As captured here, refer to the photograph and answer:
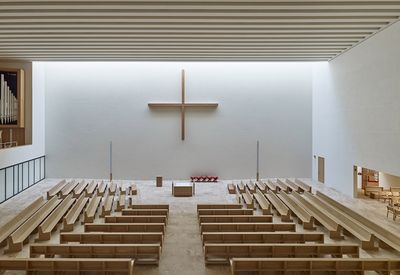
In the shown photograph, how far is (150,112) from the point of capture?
58.7ft

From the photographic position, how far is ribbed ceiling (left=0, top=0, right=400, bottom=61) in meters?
9.22

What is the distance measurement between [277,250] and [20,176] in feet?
38.8

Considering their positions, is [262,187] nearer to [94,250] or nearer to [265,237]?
[265,237]

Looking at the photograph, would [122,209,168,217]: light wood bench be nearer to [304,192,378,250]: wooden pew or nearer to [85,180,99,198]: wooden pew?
[85,180,99,198]: wooden pew

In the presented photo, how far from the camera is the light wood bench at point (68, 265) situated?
5820 mm

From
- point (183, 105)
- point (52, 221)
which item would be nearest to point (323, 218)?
point (52, 221)

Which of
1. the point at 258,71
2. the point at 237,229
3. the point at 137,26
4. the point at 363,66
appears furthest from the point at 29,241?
the point at 258,71

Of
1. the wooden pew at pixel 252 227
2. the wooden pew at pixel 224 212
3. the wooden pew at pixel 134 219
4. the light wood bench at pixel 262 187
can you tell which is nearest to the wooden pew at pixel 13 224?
the wooden pew at pixel 134 219

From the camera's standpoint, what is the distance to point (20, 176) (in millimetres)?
14656

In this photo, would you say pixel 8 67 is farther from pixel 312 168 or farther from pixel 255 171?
pixel 312 168

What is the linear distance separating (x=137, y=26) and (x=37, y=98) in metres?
8.29

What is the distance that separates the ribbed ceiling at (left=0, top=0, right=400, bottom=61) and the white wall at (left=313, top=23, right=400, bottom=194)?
69 cm

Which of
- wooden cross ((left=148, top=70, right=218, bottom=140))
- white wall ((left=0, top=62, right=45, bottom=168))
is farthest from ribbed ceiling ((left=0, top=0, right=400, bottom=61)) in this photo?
wooden cross ((left=148, top=70, right=218, bottom=140))

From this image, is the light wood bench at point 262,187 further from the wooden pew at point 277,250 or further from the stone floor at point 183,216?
the wooden pew at point 277,250
